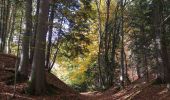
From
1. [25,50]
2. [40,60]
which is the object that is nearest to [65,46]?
[25,50]

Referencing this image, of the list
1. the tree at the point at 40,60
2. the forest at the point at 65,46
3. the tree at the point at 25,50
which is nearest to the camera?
the tree at the point at 40,60

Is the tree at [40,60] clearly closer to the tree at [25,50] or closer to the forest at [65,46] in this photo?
the forest at [65,46]

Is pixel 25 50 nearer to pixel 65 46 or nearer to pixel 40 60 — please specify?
pixel 40 60

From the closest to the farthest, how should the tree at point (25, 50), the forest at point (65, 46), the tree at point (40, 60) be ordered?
1. the tree at point (40, 60)
2. the forest at point (65, 46)
3. the tree at point (25, 50)

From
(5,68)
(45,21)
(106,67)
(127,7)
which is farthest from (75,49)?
(45,21)

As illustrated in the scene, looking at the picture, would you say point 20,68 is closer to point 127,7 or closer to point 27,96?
point 27,96

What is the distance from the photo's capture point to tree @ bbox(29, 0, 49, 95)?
39.8ft

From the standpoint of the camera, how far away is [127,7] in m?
22.3

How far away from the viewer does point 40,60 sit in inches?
486

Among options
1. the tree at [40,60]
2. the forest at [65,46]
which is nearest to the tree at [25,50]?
the forest at [65,46]

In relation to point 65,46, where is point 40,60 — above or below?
below

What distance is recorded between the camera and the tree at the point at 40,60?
39.8 ft

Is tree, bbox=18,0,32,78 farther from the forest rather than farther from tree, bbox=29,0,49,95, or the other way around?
tree, bbox=29,0,49,95

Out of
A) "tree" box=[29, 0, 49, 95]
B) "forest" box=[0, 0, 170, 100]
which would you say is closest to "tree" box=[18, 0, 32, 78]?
"forest" box=[0, 0, 170, 100]
